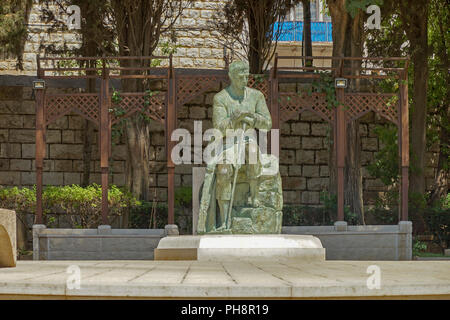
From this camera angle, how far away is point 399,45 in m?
17.2

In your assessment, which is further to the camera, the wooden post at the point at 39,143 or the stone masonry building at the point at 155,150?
the stone masonry building at the point at 155,150

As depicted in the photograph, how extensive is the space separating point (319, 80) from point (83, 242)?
16.5 ft

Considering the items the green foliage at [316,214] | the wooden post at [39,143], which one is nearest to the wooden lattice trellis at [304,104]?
the green foliage at [316,214]

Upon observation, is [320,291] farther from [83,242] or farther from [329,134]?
[329,134]

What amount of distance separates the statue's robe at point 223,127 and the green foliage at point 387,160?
21.8 ft

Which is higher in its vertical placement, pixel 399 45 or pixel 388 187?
pixel 399 45

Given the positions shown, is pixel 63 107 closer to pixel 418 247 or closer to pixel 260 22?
pixel 260 22

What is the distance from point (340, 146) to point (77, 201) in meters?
4.98

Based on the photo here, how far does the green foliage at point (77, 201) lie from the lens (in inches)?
547

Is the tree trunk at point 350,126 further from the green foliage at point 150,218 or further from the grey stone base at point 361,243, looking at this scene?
the green foliage at point 150,218

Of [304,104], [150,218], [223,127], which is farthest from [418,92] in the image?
[223,127]

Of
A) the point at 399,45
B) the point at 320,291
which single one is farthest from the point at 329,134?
the point at 320,291

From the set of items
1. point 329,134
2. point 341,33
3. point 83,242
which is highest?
point 341,33

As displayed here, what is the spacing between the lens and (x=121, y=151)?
17.4 meters
